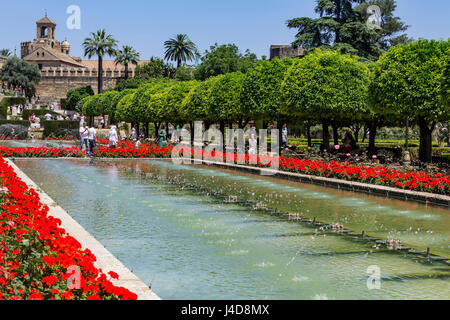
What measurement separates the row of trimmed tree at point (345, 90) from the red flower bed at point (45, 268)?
37.8ft

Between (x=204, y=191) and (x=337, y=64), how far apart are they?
9.59m

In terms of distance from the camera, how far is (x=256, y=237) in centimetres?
859

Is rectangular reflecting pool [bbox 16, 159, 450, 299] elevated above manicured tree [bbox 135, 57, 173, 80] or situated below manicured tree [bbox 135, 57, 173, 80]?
below

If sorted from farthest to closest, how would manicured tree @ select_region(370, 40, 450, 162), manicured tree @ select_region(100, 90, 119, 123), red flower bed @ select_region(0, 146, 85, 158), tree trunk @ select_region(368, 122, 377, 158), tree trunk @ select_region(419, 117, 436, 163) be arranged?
manicured tree @ select_region(100, 90, 119, 123)
tree trunk @ select_region(368, 122, 377, 158)
red flower bed @ select_region(0, 146, 85, 158)
tree trunk @ select_region(419, 117, 436, 163)
manicured tree @ select_region(370, 40, 450, 162)

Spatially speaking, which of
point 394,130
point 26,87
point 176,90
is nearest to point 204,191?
point 176,90

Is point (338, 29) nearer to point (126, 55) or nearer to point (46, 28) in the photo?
point (126, 55)

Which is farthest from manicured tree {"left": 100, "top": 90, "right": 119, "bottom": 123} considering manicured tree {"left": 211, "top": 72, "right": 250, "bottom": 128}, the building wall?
the building wall

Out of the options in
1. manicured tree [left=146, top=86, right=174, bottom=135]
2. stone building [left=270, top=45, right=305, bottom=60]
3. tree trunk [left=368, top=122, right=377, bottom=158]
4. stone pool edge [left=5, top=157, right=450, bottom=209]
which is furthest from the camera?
stone building [left=270, top=45, right=305, bottom=60]

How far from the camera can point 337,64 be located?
21516mm

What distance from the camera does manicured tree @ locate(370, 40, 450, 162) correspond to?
1766 centimetres

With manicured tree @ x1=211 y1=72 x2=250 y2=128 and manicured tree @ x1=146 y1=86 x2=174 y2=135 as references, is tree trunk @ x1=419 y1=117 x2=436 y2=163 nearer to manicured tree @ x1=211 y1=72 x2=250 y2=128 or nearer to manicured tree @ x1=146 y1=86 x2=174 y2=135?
manicured tree @ x1=211 y1=72 x2=250 y2=128

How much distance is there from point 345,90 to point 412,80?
3618 millimetres
